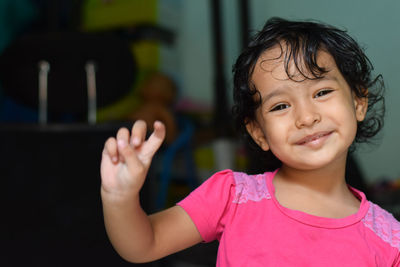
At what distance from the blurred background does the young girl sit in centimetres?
17

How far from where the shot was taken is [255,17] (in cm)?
196

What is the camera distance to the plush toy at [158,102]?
2.07 meters

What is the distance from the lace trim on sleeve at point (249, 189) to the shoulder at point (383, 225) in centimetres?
15

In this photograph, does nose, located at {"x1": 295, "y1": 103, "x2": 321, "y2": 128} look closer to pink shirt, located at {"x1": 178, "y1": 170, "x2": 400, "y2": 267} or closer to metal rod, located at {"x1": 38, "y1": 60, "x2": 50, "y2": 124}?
pink shirt, located at {"x1": 178, "y1": 170, "x2": 400, "y2": 267}

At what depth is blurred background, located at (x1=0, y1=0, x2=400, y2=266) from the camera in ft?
3.17

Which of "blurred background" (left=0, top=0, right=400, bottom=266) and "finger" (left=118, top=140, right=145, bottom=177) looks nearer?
"finger" (left=118, top=140, right=145, bottom=177)

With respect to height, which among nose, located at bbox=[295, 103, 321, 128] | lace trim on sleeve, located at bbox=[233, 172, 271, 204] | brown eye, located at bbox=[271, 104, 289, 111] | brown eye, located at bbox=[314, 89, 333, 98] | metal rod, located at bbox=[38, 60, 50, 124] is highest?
metal rod, located at bbox=[38, 60, 50, 124]

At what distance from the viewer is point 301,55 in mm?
601

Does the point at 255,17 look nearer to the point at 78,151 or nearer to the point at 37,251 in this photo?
the point at 78,151

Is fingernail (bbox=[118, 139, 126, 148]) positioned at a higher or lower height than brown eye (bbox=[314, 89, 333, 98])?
lower

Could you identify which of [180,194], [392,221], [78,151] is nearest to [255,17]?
[180,194]

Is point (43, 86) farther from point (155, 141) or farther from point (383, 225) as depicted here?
point (383, 225)

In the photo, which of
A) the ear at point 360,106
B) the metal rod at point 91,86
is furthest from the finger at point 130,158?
the metal rod at point 91,86

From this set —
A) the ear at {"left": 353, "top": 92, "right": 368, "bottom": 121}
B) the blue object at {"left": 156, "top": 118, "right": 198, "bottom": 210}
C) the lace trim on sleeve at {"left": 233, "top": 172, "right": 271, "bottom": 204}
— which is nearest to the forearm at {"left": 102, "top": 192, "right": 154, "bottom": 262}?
the lace trim on sleeve at {"left": 233, "top": 172, "right": 271, "bottom": 204}
